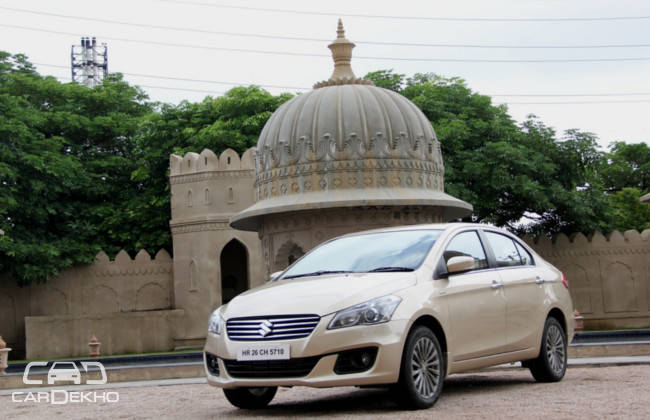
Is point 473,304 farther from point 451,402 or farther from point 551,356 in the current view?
point 551,356

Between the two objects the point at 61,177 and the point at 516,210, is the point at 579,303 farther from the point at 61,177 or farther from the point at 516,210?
the point at 61,177

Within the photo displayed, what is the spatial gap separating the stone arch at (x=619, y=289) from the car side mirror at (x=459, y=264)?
25.0m

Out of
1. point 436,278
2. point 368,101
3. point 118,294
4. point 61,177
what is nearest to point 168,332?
point 118,294

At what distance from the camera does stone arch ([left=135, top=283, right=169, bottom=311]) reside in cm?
3262

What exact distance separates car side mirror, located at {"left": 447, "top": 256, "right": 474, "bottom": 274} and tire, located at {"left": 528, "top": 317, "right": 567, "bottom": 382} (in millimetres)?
1714

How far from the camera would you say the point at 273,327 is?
736 centimetres

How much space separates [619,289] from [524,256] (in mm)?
23391

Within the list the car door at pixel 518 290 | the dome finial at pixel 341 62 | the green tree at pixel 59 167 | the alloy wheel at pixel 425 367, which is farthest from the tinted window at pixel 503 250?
the green tree at pixel 59 167

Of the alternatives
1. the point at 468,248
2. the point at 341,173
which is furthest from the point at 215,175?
the point at 468,248

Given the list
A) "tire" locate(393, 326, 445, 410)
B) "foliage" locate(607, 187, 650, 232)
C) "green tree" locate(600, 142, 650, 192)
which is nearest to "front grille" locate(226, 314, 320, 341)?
"tire" locate(393, 326, 445, 410)

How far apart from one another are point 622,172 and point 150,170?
2989 centimetres

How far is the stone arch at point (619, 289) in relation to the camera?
3155 centimetres

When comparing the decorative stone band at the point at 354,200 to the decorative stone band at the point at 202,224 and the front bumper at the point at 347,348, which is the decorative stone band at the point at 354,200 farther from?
the decorative stone band at the point at 202,224

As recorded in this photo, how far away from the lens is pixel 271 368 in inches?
289
